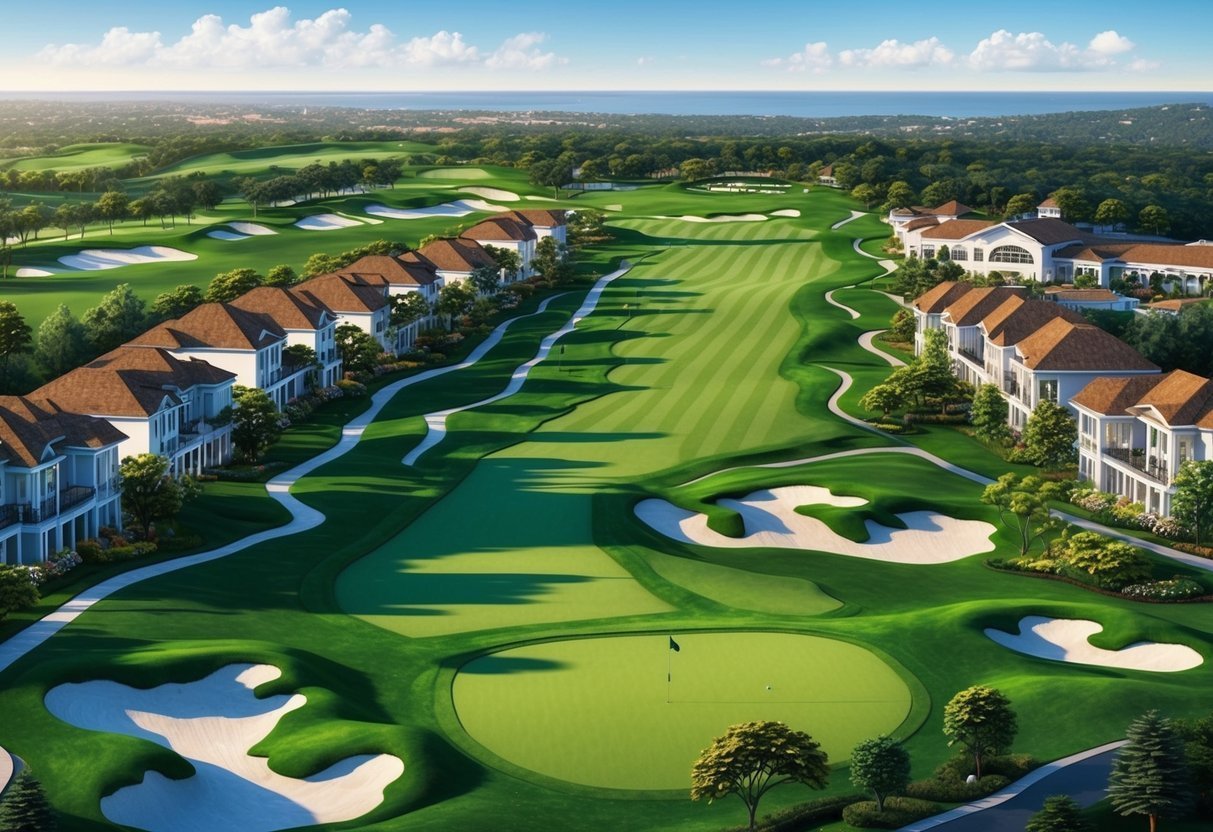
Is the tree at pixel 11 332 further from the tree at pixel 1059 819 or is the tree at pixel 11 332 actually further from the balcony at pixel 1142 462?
the tree at pixel 1059 819

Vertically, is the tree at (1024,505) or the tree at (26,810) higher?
the tree at (26,810)

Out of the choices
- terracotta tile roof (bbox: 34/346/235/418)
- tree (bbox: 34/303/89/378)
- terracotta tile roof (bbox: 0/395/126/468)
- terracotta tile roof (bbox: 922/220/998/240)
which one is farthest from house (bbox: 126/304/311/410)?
terracotta tile roof (bbox: 922/220/998/240)

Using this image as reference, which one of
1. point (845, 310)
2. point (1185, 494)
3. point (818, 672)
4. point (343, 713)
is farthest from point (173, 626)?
point (845, 310)

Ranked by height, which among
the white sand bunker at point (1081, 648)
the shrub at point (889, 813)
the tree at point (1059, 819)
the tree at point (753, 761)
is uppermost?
the tree at point (753, 761)

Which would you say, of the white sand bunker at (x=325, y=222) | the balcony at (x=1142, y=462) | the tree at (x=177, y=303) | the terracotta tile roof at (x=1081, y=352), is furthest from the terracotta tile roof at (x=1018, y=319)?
the white sand bunker at (x=325, y=222)

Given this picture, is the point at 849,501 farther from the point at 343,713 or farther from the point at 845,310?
the point at 845,310

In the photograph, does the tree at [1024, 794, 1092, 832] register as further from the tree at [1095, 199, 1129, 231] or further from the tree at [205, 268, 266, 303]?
the tree at [1095, 199, 1129, 231]
